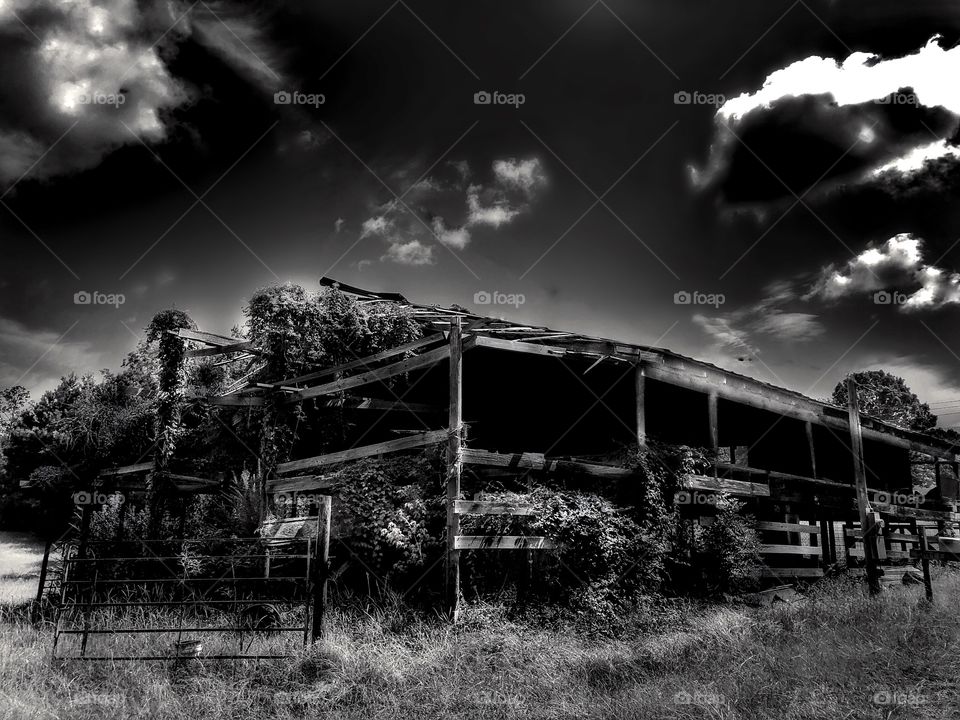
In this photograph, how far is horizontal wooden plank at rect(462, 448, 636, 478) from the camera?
33.7ft

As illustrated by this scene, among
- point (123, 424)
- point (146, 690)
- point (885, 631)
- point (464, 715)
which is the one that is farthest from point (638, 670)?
point (123, 424)

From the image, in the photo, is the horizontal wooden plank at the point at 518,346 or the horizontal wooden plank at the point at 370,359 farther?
the horizontal wooden plank at the point at 370,359

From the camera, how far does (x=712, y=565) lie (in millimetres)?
11719

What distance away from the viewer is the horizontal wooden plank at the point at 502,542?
9.55m

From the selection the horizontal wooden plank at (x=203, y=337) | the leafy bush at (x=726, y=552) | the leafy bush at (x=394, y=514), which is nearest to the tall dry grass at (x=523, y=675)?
the leafy bush at (x=394, y=514)

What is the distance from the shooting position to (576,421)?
53.3 ft

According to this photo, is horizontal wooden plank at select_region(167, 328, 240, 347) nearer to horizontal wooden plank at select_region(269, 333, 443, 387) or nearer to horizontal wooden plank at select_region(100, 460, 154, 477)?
horizontal wooden plank at select_region(269, 333, 443, 387)

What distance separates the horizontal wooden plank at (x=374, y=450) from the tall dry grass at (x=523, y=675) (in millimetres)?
2370

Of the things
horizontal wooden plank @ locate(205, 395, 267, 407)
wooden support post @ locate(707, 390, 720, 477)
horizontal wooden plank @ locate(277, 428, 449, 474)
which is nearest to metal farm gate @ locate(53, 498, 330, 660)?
horizontal wooden plank @ locate(277, 428, 449, 474)

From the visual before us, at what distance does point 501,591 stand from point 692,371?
238 inches

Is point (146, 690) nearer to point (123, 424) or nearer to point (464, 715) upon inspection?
point (464, 715)

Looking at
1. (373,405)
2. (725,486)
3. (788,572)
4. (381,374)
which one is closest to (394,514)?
(381,374)

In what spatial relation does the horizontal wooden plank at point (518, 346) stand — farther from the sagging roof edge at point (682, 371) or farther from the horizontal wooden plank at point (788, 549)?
the horizontal wooden plank at point (788, 549)

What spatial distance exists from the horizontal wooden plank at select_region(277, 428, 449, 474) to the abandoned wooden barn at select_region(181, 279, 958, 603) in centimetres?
3
